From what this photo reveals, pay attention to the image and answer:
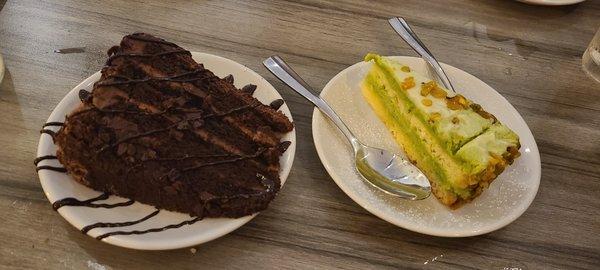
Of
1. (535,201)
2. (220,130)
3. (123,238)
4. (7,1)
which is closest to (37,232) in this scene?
(123,238)

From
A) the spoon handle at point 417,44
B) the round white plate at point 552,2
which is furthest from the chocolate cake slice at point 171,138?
the round white plate at point 552,2

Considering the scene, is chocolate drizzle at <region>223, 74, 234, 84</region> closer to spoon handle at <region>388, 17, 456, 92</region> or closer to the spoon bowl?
the spoon bowl

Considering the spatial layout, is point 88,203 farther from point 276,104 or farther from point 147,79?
point 276,104

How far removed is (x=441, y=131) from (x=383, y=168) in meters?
0.15

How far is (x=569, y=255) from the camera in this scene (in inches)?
47.2

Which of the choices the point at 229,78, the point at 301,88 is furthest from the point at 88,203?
the point at 301,88

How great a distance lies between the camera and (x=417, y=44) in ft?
5.08

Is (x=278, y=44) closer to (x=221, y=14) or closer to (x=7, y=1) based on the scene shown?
(x=221, y=14)

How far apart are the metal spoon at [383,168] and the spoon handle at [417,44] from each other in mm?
320

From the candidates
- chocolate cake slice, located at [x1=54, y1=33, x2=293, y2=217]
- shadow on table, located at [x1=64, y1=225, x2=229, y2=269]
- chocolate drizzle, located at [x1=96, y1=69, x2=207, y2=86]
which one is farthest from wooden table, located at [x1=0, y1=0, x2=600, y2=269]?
chocolate drizzle, located at [x1=96, y1=69, x2=207, y2=86]

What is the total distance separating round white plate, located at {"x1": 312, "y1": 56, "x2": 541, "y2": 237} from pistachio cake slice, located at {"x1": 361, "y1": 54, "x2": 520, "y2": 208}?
0.03 m

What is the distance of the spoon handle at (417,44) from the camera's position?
1469 millimetres

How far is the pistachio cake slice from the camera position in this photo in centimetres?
116

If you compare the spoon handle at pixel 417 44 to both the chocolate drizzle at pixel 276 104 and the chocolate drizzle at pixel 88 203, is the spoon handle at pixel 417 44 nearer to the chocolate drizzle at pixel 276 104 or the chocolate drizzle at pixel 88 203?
the chocolate drizzle at pixel 276 104
